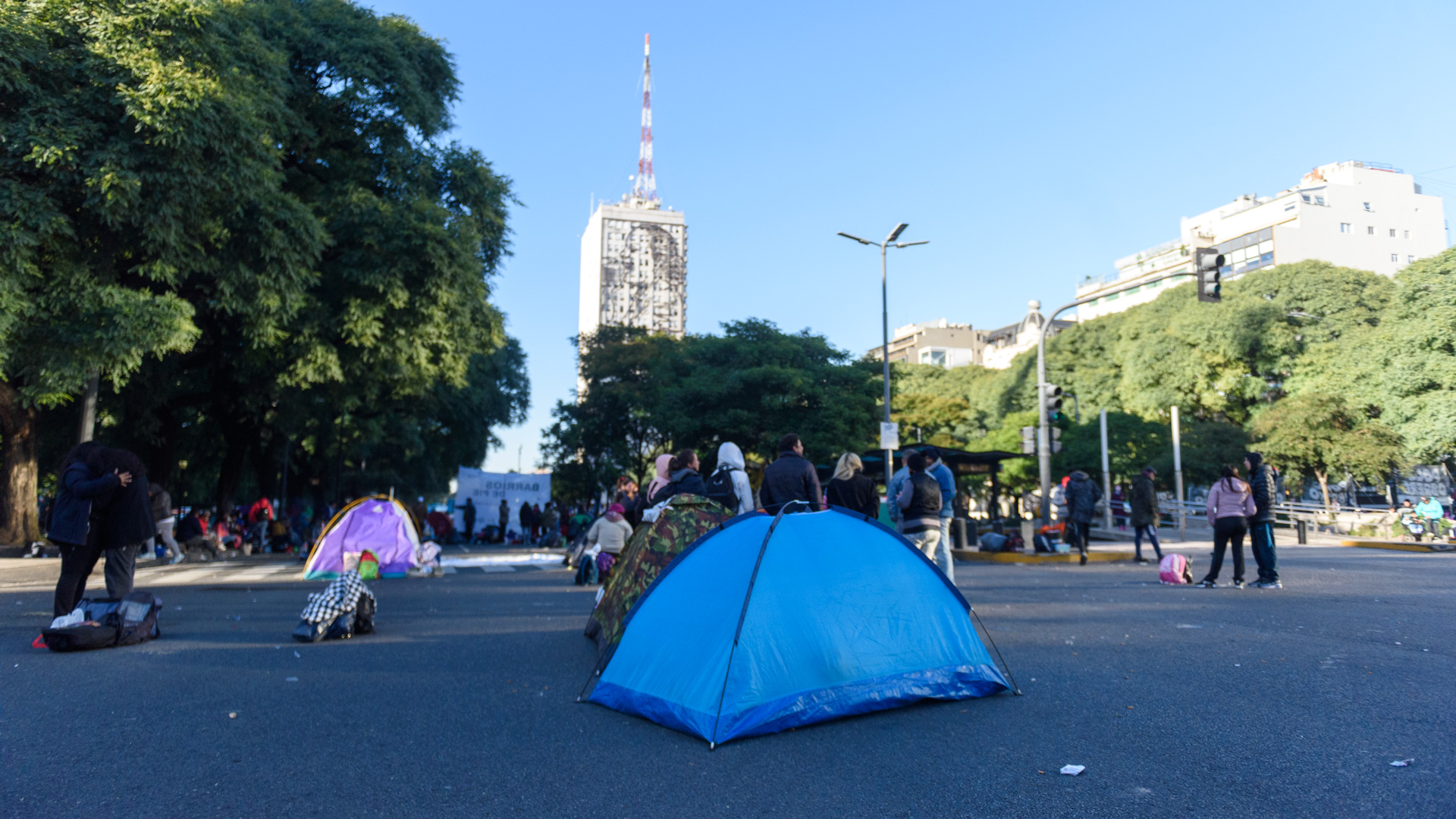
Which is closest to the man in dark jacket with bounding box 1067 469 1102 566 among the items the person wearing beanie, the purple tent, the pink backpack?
the pink backpack

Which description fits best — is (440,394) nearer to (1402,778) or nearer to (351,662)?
(351,662)

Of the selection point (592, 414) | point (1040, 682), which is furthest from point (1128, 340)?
point (1040, 682)

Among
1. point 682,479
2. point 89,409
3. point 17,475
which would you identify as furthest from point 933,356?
point 682,479

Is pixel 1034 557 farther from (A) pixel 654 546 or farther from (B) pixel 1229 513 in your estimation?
(A) pixel 654 546

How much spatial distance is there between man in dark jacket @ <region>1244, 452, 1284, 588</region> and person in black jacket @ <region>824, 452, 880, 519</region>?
5.25 m

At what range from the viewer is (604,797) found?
3693 millimetres

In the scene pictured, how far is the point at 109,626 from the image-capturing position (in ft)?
23.3

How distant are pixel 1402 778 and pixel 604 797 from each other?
3366 mm

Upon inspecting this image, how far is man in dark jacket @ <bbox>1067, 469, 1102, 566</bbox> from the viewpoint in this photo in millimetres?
16953

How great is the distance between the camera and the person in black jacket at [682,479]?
779cm

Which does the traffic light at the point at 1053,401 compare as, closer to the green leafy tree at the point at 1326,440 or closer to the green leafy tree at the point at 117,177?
the green leafy tree at the point at 117,177

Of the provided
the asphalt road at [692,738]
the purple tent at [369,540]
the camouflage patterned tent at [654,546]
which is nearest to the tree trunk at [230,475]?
the purple tent at [369,540]

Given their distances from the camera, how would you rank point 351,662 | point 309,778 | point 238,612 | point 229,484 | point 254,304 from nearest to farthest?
point 309,778 → point 351,662 → point 238,612 → point 254,304 → point 229,484

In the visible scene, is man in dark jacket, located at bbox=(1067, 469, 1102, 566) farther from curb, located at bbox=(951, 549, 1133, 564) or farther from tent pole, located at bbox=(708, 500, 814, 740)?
tent pole, located at bbox=(708, 500, 814, 740)
